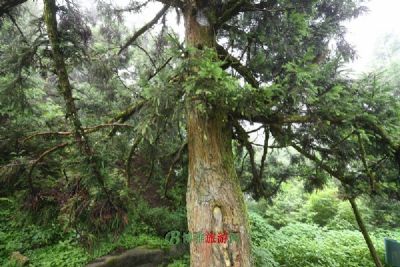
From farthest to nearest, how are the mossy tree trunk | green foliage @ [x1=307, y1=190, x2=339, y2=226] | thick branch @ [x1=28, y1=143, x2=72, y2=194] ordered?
green foliage @ [x1=307, y1=190, x2=339, y2=226] < thick branch @ [x1=28, y1=143, x2=72, y2=194] < the mossy tree trunk

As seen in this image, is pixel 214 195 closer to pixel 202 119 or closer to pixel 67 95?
pixel 202 119

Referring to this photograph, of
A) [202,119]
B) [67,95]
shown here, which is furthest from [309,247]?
[67,95]

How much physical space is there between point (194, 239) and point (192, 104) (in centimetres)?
142

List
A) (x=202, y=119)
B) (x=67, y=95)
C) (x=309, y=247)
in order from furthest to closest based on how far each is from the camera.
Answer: (x=309, y=247), (x=202, y=119), (x=67, y=95)

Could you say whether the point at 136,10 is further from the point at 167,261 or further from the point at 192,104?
the point at 167,261

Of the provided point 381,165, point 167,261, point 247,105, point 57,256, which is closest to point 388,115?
point 381,165

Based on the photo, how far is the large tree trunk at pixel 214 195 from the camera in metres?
2.89

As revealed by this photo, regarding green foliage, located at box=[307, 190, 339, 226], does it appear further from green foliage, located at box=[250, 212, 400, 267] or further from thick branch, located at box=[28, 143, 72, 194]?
thick branch, located at box=[28, 143, 72, 194]

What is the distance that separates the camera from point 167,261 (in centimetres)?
741

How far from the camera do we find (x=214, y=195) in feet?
10.2

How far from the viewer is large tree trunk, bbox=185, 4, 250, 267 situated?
2.89 m

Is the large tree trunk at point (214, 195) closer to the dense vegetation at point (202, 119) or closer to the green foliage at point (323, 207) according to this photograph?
the dense vegetation at point (202, 119)

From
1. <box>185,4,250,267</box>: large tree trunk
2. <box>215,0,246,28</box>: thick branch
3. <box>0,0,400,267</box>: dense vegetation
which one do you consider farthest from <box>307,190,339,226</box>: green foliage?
<box>215,0,246,28</box>: thick branch

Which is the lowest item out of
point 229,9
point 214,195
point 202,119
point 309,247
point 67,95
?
point 309,247
